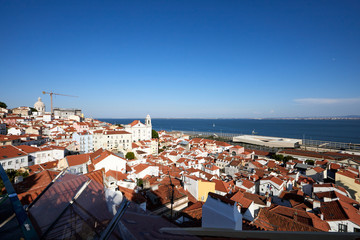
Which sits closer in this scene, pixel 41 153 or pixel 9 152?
pixel 9 152

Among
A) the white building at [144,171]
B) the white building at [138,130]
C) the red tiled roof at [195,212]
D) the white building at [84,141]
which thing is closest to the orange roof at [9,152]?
the white building at [144,171]

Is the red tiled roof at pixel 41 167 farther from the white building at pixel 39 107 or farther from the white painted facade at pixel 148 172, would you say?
the white building at pixel 39 107

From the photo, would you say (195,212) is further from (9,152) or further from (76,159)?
(9,152)

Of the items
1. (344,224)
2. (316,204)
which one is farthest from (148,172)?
(344,224)

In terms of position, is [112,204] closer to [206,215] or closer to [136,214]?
[136,214]

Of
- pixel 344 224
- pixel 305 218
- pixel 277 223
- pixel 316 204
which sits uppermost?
pixel 277 223

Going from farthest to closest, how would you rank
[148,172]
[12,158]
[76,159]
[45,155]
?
[45,155] < [148,172] < [76,159] < [12,158]

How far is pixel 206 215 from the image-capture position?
11.7 feet

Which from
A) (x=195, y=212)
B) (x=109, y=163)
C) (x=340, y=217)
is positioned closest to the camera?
(x=195, y=212)

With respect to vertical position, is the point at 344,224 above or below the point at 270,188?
above

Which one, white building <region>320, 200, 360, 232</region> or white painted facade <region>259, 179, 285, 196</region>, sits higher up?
white building <region>320, 200, 360, 232</region>

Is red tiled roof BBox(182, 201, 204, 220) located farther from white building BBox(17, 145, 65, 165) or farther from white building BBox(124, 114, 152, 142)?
white building BBox(124, 114, 152, 142)

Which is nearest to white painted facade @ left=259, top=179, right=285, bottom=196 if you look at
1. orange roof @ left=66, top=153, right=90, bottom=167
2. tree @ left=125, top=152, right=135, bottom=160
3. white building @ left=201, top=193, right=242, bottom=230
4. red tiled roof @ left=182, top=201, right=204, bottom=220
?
red tiled roof @ left=182, top=201, right=204, bottom=220

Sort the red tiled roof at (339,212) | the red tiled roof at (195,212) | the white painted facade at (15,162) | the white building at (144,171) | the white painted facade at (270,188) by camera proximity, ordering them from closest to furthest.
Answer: the red tiled roof at (195,212), the red tiled roof at (339,212), the white painted facade at (15,162), the white painted facade at (270,188), the white building at (144,171)
